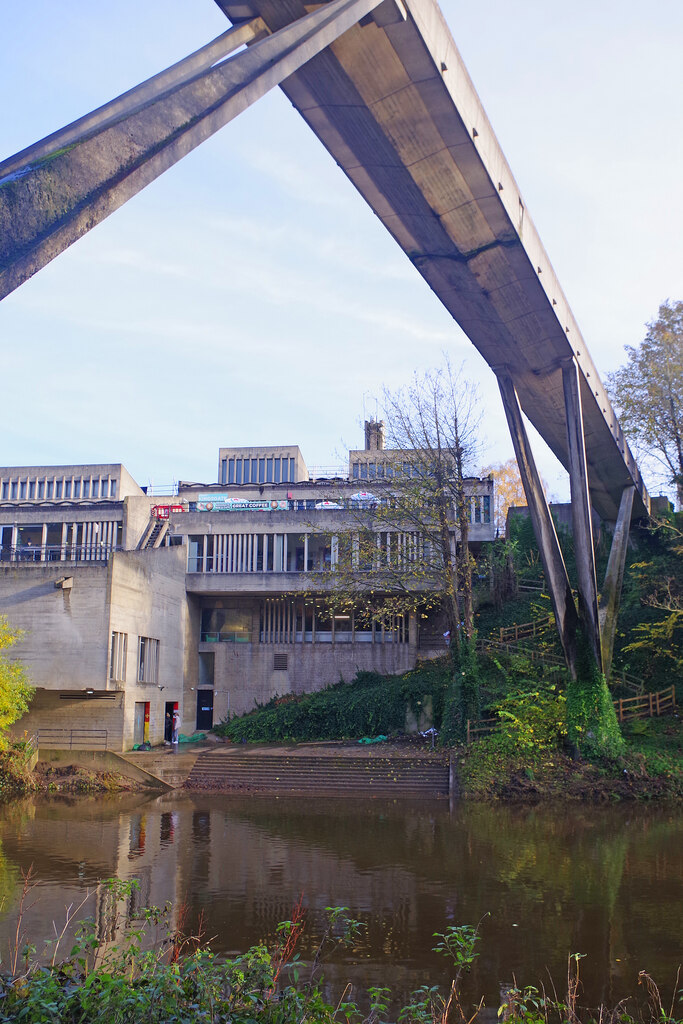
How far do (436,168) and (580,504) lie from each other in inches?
454

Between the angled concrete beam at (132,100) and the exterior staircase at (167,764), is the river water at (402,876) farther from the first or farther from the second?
the angled concrete beam at (132,100)

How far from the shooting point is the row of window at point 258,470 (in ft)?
154

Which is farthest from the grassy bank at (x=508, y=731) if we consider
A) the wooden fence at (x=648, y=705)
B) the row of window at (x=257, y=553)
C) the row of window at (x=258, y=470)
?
the row of window at (x=258, y=470)

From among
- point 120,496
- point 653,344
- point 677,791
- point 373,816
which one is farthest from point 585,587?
point 120,496

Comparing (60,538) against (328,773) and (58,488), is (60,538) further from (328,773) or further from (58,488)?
(328,773)

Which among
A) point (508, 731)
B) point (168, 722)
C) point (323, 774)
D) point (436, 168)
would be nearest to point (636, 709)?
point (508, 731)

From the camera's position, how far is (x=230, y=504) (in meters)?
37.8

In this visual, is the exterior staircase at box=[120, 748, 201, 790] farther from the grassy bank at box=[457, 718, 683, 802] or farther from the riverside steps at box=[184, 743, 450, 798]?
the grassy bank at box=[457, 718, 683, 802]

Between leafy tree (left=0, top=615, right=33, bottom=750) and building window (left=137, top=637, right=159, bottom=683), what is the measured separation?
180 inches

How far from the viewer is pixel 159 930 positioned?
8.57 m

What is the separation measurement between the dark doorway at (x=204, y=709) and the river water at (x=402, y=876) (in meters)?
13.9

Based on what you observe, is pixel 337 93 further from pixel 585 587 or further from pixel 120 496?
pixel 120 496

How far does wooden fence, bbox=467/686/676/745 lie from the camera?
24.2 metres

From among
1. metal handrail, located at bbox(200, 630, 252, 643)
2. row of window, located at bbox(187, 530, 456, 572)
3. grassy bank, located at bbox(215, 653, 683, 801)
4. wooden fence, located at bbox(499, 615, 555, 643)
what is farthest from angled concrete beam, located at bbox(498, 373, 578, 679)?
metal handrail, located at bbox(200, 630, 252, 643)
